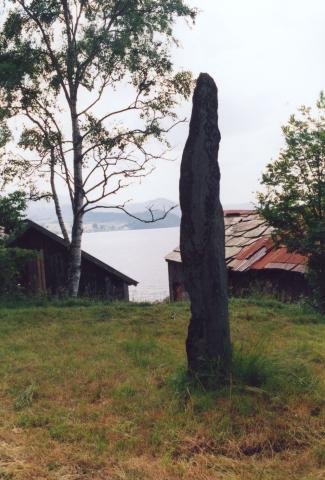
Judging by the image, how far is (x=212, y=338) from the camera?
19.0 feet

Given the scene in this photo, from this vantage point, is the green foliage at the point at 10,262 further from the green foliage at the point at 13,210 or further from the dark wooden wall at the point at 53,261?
the dark wooden wall at the point at 53,261

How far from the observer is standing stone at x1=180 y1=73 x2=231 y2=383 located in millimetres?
5796

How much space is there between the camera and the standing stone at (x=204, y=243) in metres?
5.80

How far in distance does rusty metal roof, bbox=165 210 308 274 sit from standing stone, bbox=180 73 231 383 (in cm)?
1028

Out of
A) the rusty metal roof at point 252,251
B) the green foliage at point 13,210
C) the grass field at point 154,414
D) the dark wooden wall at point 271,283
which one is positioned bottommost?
the grass field at point 154,414

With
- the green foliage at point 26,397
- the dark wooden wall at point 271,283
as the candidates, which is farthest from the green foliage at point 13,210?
the green foliage at point 26,397

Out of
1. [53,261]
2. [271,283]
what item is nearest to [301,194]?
[271,283]

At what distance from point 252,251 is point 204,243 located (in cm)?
1507

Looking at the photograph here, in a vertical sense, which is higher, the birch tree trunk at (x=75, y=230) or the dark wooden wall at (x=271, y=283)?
the birch tree trunk at (x=75, y=230)

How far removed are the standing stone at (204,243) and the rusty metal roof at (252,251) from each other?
10.3 meters

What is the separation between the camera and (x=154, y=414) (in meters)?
4.95

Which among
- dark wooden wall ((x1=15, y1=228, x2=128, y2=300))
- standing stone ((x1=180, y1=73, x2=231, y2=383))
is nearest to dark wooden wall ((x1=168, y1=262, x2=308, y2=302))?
dark wooden wall ((x1=15, y1=228, x2=128, y2=300))

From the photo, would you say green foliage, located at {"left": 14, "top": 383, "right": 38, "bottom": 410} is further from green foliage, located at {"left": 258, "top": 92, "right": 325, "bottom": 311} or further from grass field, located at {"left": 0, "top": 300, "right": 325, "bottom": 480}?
green foliage, located at {"left": 258, "top": 92, "right": 325, "bottom": 311}

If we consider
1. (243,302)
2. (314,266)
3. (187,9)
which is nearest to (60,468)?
(243,302)
